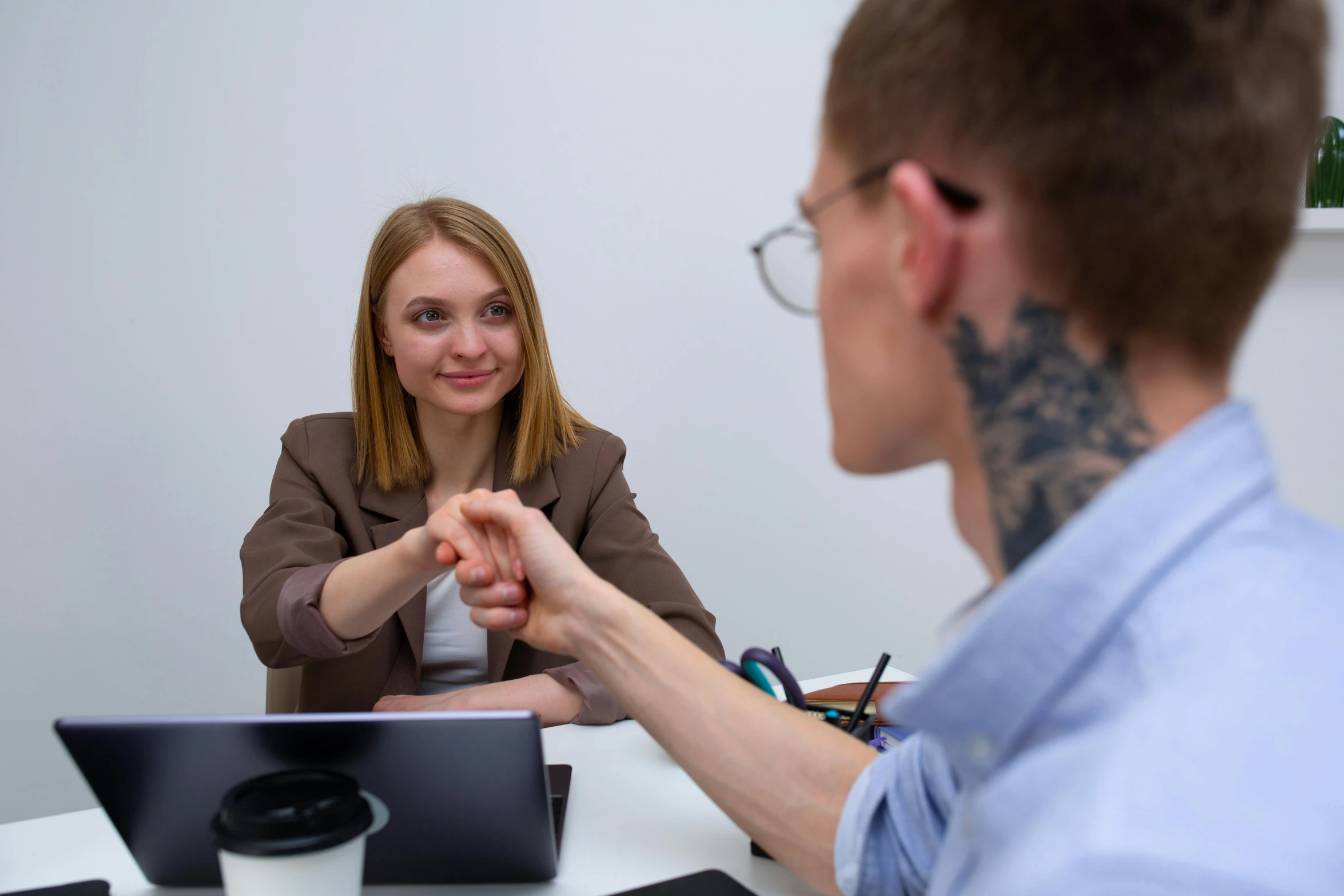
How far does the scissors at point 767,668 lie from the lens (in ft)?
3.44

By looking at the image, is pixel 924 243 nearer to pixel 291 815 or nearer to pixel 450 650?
pixel 291 815

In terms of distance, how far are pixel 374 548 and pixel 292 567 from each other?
248mm

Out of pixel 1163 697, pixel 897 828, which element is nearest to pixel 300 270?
pixel 897 828

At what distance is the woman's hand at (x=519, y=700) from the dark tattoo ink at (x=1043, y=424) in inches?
34.2

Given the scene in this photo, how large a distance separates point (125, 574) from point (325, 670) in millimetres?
908

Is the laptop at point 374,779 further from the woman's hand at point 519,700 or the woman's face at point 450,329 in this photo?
the woman's face at point 450,329

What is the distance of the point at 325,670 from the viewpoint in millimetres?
1563

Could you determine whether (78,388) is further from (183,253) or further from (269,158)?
(269,158)

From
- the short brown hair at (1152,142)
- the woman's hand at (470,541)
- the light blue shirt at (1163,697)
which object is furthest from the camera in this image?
the woman's hand at (470,541)

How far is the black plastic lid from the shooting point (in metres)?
0.65

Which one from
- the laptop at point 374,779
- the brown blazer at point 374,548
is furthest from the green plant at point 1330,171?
the laptop at point 374,779

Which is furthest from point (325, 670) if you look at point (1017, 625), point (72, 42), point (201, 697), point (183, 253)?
point (72, 42)

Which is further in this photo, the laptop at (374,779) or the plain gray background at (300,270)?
the plain gray background at (300,270)

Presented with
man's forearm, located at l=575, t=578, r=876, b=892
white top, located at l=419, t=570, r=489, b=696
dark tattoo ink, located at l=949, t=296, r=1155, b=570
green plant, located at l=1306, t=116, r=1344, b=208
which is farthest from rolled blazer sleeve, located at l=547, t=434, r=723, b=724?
green plant, located at l=1306, t=116, r=1344, b=208
